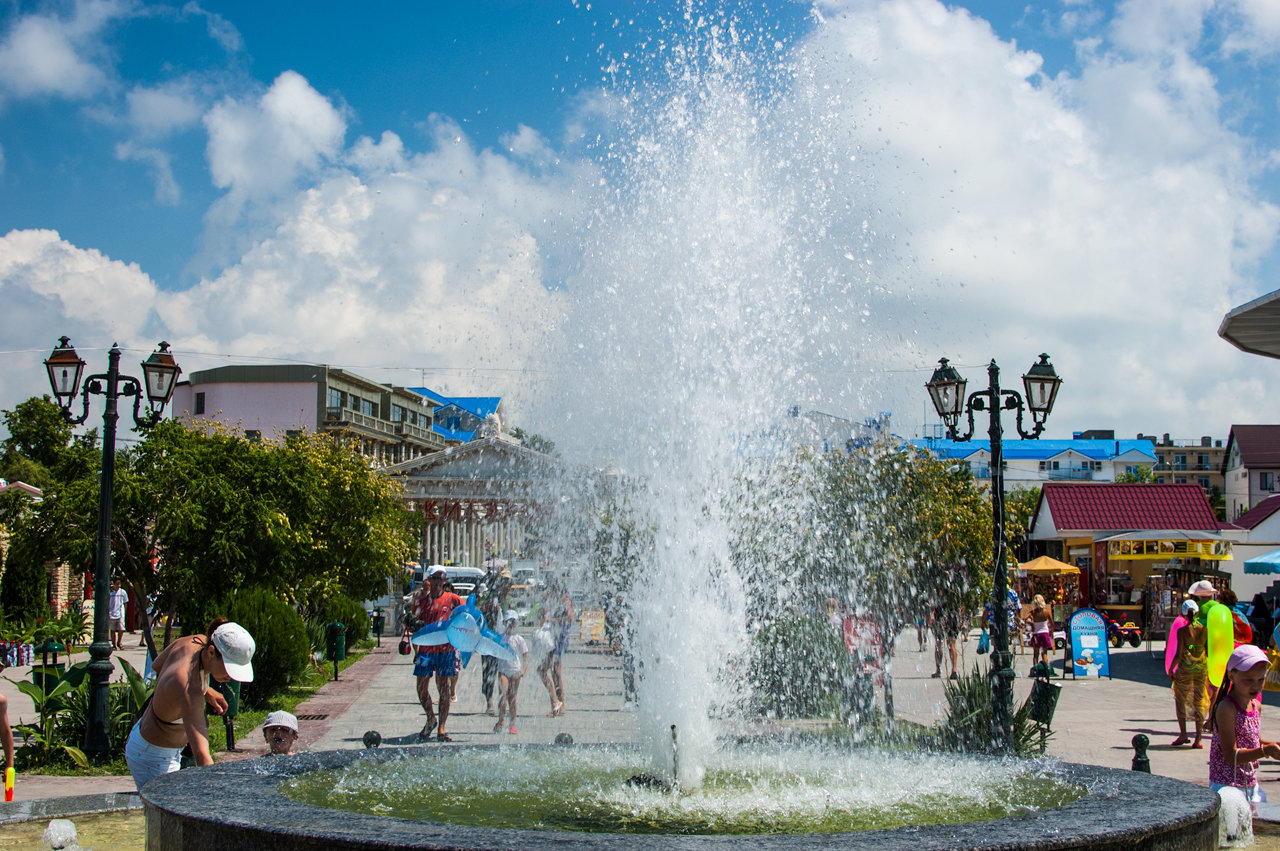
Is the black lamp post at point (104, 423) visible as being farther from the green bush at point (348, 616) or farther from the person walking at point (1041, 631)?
the person walking at point (1041, 631)

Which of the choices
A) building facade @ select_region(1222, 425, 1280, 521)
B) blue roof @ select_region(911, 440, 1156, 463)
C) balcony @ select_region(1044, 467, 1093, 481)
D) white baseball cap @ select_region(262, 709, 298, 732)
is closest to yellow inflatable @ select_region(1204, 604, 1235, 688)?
white baseball cap @ select_region(262, 709, 298, 732)

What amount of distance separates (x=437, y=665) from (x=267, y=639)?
12.2 feet

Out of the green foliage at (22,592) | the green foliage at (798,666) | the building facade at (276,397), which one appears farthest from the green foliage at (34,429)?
the green foliage at (798,666)

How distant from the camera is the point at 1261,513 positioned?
1337 inches

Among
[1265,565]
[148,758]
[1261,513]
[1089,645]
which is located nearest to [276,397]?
[1261,513]

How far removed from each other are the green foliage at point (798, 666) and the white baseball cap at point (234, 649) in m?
7.91

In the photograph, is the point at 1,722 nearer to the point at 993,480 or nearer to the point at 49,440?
the point at 993,480

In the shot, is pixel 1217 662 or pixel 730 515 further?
pixel 1217 662

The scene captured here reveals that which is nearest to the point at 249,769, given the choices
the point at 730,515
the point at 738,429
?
the point at 730,515

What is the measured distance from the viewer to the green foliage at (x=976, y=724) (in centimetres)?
980

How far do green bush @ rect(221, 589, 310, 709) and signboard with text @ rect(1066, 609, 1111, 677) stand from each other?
13.3 meters

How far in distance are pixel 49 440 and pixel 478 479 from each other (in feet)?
89.3

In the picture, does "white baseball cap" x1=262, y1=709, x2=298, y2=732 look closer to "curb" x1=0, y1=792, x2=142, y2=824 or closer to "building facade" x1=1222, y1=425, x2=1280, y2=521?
"curb" x1=0, y1=792, x2=142, y2=824

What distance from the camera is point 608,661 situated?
20234 millimetres
